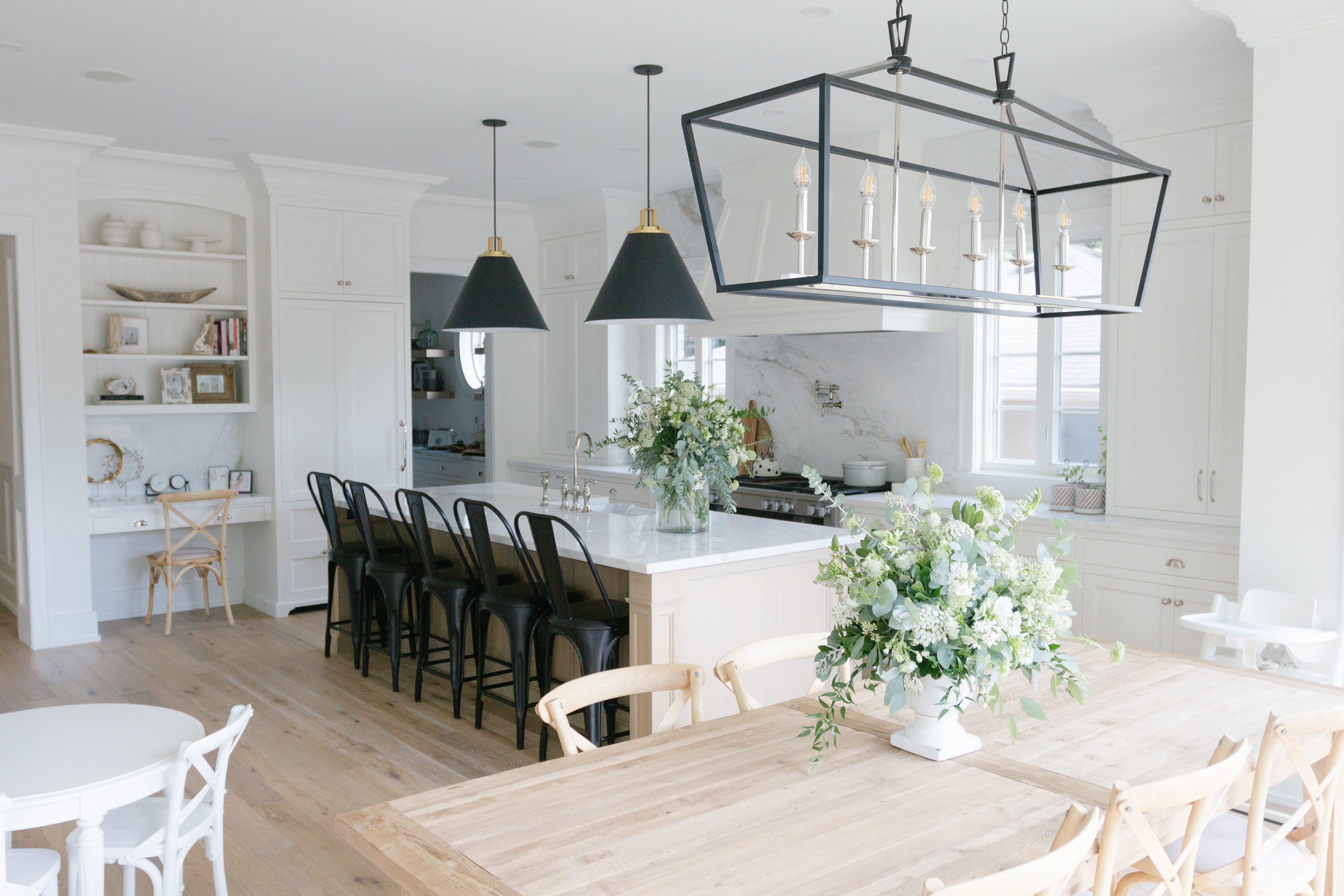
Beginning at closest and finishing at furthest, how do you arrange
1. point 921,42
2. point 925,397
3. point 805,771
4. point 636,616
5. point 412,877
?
point 412,877, point 805,771, point 636,616, point 921,42, point 925,397

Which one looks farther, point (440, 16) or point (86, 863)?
point (440, 16)

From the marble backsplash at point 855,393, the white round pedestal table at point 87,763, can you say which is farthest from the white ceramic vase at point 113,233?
the white round pedestal table at point 87,763

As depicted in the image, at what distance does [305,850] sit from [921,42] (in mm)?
3536

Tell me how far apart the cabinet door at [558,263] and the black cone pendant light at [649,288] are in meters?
3.39

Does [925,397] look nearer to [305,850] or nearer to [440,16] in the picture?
[440,16]

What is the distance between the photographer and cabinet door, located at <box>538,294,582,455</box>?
7516mm

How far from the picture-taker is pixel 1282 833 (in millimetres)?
1845

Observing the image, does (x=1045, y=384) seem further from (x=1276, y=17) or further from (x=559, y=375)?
(x=559, y=375)

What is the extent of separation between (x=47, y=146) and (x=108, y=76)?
1.30 meters

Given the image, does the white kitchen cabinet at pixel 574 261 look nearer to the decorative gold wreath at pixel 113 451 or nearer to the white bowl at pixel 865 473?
the white bowl at pixel 865 473

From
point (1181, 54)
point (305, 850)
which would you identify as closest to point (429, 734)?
point (305, 850)

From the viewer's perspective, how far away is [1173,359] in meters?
4.27

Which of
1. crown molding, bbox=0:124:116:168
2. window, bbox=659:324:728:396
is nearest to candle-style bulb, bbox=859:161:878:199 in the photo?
window, bbox=659:324:728:396

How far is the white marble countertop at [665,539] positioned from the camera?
11.4 feet
